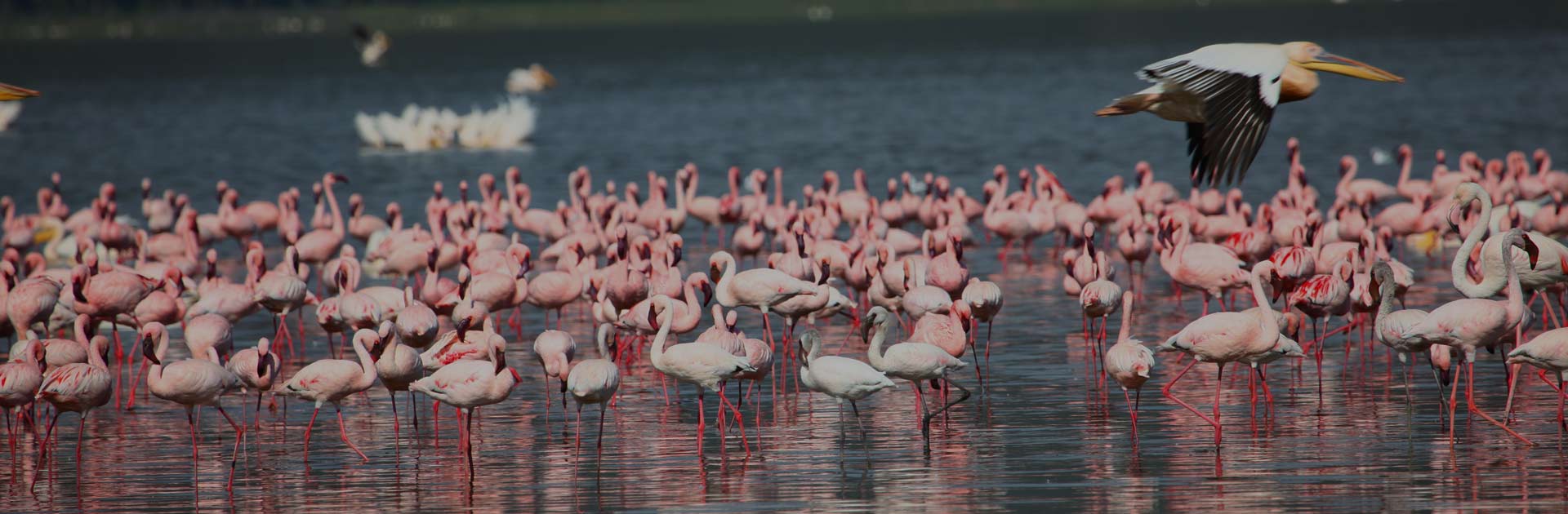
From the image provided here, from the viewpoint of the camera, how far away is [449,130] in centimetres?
3616

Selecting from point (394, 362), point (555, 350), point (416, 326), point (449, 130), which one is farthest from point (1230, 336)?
point (449, 130)

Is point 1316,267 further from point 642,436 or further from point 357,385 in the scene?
point 357,385

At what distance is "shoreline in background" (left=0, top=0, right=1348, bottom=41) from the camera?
424 ft

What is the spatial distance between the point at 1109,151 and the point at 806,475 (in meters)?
24.1

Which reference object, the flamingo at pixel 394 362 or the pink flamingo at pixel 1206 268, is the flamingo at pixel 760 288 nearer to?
the flamingo at pixel 394 362

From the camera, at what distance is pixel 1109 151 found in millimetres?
32938

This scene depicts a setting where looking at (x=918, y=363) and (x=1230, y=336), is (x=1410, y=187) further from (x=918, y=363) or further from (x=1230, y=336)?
Result: (x=918, y=363)

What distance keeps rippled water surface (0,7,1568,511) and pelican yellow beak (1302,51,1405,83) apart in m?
1.95

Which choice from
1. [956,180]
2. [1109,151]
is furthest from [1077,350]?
[1109,151]

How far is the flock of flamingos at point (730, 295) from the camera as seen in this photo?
10.1 m

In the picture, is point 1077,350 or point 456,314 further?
point 1077,350

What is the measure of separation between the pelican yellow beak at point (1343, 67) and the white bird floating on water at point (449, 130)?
1104 inches

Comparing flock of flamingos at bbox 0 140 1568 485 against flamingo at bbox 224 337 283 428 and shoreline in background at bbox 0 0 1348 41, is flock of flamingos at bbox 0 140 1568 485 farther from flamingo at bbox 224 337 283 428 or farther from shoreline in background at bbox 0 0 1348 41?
shoreline in background at bbox 0 0 1348 41

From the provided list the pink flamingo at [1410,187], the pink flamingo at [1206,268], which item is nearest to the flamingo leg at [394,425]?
the pink flamingo at [1206,268]
